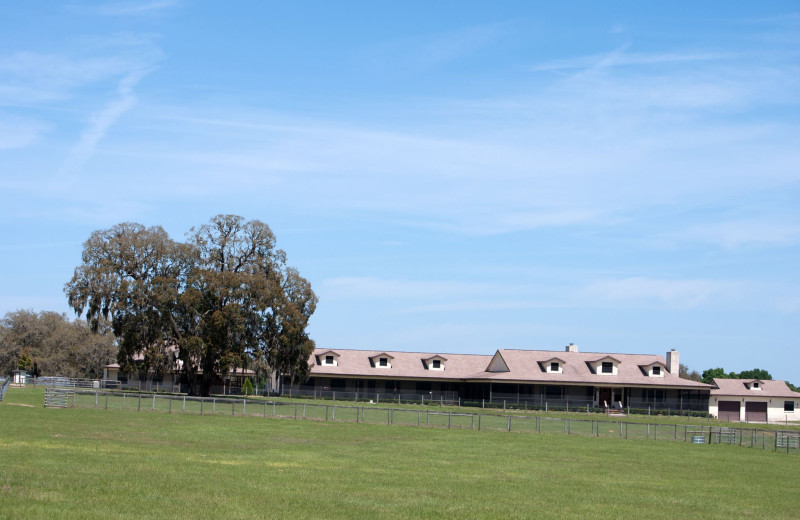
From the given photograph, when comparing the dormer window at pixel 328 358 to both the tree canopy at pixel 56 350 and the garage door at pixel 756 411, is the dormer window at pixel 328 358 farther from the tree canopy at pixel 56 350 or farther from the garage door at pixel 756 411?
the garage door at pixel 756 411

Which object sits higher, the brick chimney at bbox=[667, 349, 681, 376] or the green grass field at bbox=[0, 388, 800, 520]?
the brick chimney at bbox=[667, 349, 681, 376]

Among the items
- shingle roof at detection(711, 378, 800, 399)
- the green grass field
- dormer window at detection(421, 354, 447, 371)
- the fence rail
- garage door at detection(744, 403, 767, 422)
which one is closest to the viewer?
the green grass field

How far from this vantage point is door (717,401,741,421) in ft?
292

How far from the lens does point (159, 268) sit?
7550 centimetres

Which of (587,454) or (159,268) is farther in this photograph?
(159,268)

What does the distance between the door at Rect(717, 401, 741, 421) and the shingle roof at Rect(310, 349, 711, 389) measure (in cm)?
673

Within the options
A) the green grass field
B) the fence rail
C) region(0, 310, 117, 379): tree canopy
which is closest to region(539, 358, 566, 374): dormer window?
the fence rail

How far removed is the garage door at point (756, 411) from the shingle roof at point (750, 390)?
126cm

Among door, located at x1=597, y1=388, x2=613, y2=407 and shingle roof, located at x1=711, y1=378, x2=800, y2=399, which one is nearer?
door, located at x1=597, y1=388, x2=613, y2=407

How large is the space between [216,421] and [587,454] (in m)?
18.6

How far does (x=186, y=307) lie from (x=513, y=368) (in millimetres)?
32740

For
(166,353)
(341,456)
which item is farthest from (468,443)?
(166,353)

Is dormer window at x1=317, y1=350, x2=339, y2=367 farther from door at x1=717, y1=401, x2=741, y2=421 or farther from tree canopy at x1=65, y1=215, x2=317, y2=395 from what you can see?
door at x1=717, y1=401, x2=741, y2=421

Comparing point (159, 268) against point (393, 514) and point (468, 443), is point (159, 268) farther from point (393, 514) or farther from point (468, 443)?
point (393, 514)
